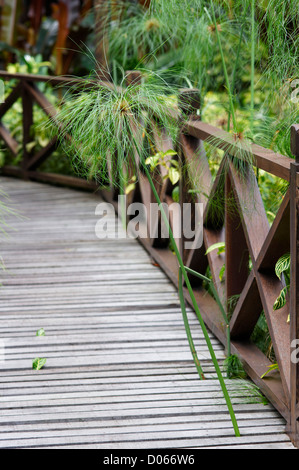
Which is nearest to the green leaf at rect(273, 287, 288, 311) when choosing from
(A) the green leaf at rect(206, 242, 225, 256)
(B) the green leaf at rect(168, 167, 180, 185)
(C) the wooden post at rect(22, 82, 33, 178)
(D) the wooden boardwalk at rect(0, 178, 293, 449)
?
(D) the wooden boardwalk at rect(0, 178, 293, 449)

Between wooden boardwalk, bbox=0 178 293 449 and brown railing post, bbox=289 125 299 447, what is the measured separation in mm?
89

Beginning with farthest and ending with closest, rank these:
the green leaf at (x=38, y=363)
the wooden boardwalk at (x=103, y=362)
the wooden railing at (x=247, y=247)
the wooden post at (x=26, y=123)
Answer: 1. the wooden post at (x=26, y=123)
2. the green leaf at (x=38, y=363)
3. the wooden boardwalk at (x=103, y=362)
4. the wooden railing at (x=247, y=247)

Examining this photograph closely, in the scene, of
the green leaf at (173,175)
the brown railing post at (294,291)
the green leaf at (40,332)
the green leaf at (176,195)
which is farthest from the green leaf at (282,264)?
the green leaf at (176,195)

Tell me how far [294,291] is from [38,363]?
1.06m

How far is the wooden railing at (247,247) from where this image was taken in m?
2.03

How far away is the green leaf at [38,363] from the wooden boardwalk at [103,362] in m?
0.02

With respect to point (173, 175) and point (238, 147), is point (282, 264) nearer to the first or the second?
point (238, 147)

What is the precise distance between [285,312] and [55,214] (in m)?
2.86

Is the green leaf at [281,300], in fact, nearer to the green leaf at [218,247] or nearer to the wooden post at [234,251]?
the wooden post at [234,251]

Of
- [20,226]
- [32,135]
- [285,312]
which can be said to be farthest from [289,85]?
[32,135]

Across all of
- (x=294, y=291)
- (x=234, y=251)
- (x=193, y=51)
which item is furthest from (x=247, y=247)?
(x=193, y=51)

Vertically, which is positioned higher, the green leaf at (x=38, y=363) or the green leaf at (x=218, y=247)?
the green leaf at (x=218, y=247)

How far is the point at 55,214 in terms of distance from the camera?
482 cm

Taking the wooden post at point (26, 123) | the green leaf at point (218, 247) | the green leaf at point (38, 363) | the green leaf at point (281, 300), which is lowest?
the wooden post at point (26, 123)
